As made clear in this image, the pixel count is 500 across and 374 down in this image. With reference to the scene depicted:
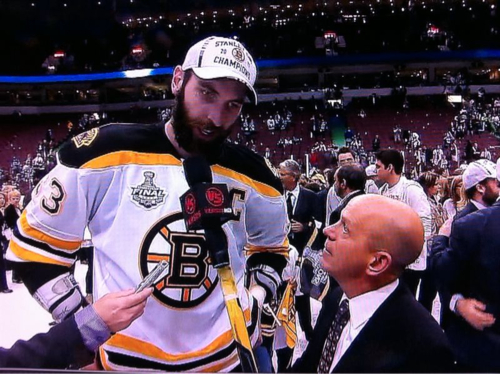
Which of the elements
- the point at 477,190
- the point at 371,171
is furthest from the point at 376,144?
the point at 477,190

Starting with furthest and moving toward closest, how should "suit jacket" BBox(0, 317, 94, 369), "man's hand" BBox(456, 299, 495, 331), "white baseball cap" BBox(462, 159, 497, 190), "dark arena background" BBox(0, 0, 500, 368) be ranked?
"white baseball cap" BBox(462, 159, 497, 190), "man's hand" BBox(456, 299, 495, 331), "dark arena background" BBox(0, 0, 500, 368), "suit jacket" BBox(0, 317, 94, 369)

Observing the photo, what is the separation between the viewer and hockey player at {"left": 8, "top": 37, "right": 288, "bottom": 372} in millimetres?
672

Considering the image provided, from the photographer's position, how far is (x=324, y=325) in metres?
0.71

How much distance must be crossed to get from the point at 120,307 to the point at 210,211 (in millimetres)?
148

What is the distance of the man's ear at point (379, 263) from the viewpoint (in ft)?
2.02

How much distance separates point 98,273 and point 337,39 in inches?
32.9

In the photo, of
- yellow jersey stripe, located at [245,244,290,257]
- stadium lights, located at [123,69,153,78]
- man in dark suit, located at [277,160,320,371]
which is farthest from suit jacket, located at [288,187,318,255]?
yellow jersey stripe, located at [245,244,290,257]

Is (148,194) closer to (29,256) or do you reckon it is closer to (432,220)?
(29,256)

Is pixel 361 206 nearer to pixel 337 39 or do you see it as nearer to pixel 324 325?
pixel 324 325

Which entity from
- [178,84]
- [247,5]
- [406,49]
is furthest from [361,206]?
[406,49]

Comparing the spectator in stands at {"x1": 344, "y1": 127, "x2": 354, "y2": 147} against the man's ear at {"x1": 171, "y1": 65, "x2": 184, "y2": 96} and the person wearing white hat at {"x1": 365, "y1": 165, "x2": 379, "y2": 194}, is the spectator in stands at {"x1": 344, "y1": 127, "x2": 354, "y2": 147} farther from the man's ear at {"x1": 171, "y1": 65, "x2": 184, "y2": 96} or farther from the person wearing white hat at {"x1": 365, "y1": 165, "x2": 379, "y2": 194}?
the man's ear at {"x1": 171, "y1": 65, "x2": 184, "y2": 96}

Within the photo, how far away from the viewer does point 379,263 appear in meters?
0.62

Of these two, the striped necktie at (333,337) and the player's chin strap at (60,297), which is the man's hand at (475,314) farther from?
the player's chin strap at (60,297)

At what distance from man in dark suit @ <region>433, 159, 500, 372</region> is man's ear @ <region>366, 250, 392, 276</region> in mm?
627
